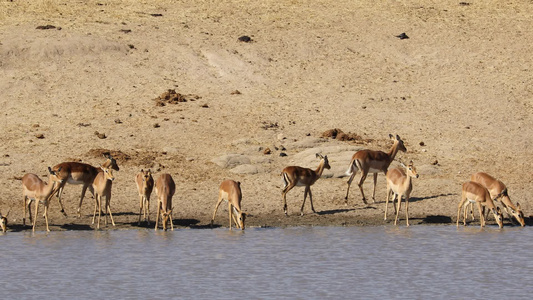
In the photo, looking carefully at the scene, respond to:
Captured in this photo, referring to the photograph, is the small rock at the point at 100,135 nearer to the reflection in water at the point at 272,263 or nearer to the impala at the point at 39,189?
the impala at the point at 39,189

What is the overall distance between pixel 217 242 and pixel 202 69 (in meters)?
17.4

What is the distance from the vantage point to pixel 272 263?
59.1 feet

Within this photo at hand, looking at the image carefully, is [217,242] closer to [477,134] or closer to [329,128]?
[329,128]

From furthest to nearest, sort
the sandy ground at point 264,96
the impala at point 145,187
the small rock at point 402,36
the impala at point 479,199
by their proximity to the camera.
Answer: the small rock at point 402,36 < the sandy ground at point 264,96 < the impala at point 479,199 < the impala at point 145,187

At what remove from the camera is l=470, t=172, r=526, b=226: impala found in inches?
893

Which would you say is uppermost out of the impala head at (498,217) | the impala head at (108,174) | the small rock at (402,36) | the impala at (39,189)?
the small rock at (402,36)

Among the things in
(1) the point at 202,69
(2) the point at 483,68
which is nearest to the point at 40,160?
(1) the point at 202,69

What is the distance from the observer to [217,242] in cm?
2009

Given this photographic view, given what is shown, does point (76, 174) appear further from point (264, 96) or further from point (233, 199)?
point (264, 96)

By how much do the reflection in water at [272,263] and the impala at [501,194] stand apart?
52cm

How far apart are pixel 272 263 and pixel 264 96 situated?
1700cm

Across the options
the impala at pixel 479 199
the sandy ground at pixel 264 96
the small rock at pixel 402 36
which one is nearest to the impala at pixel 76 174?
the sandy ground at pixel 264 96

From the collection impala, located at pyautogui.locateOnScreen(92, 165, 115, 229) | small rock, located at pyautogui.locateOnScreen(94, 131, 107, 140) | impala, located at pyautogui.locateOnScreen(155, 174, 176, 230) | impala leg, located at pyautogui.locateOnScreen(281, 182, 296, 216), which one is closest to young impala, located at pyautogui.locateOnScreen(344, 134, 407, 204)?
impala leg, located at pyautogui.locateOnScreen(281, 182, 296, 216)

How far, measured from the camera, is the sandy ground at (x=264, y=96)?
25453mm
